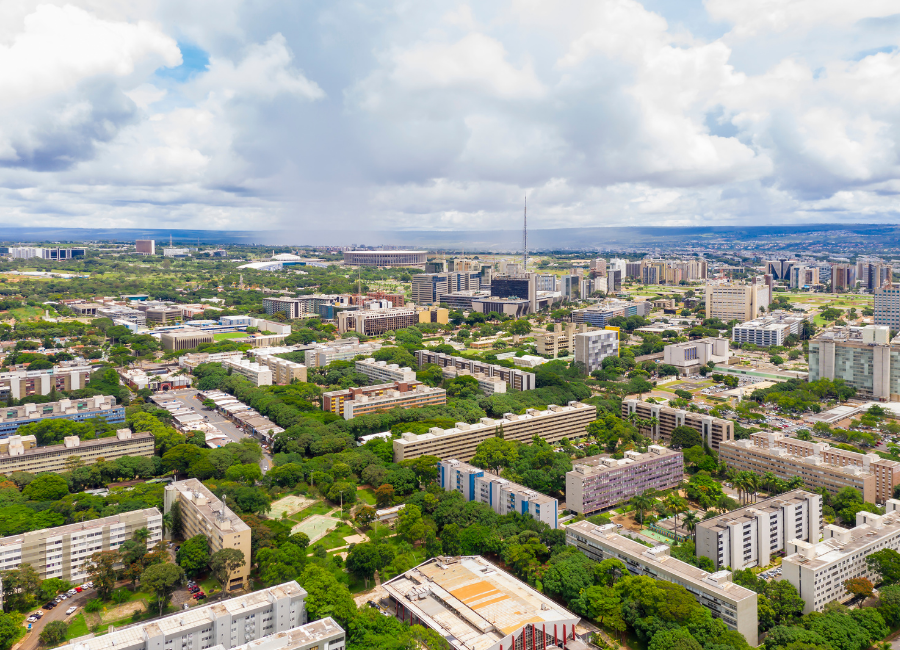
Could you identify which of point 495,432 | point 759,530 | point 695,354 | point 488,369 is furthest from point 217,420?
point 695,354

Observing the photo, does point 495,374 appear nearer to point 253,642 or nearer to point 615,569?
point 615,569

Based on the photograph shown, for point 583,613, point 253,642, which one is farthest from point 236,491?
point 583,613

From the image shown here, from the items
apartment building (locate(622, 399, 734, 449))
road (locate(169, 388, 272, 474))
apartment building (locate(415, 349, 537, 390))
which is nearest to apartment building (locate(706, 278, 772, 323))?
apartment building (locate(415, 349, 537, 390))

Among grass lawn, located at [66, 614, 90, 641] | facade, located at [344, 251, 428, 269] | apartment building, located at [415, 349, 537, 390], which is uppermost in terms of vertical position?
facade, located at [344, 251, 428, 269]

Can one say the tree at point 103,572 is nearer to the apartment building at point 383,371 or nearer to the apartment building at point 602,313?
the apartment building at point 383,371

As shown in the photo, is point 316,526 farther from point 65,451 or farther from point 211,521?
point 65,451

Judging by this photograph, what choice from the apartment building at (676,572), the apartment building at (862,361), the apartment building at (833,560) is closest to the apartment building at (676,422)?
the apartment building at (833,560)

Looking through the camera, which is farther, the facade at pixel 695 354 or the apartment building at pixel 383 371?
the facade at pixel 695 354

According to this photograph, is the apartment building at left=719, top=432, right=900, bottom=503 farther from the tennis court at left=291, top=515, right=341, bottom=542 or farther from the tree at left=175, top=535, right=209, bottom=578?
the tree at left=175, top=535, right=209, bottom=578
